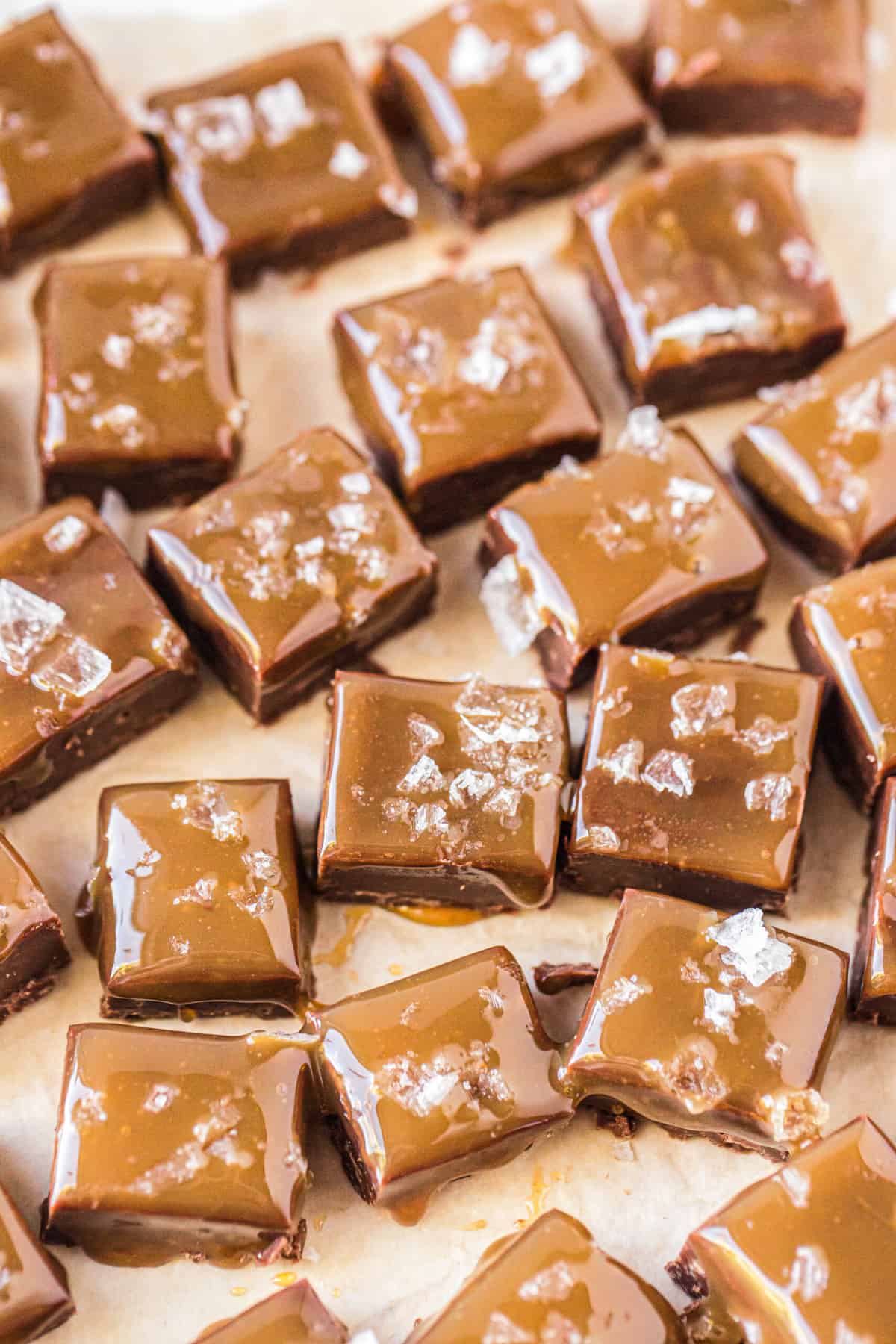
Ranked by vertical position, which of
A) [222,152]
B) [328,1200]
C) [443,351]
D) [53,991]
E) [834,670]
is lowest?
[328,1200]

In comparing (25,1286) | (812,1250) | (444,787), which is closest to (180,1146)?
(25,1286)

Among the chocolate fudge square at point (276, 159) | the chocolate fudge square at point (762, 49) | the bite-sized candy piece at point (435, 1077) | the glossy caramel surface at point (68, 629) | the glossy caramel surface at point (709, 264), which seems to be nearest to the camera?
the bite-sized candy piece at point (435, 1077)

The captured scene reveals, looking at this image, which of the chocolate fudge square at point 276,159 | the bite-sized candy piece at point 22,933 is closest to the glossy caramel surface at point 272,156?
the chocolate fudge square at point 276,159

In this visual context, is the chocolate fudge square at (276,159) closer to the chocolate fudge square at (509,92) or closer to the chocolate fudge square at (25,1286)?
the chocolate fudge square at (509,92)

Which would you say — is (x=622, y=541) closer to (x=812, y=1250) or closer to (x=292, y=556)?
(x=292, y=556)

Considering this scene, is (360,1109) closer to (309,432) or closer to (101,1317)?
(101,1317)

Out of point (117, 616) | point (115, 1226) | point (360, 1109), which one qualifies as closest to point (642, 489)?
point (117, 616)

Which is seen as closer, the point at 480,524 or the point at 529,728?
the point at 529,728
